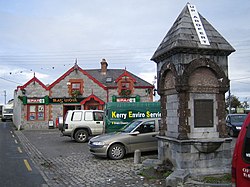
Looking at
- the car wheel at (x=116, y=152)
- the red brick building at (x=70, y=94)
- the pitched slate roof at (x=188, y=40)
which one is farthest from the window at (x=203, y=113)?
the red brick building at (x=70, y=94)

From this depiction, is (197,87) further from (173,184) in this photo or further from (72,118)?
(72,118)

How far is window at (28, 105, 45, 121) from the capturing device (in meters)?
31.9

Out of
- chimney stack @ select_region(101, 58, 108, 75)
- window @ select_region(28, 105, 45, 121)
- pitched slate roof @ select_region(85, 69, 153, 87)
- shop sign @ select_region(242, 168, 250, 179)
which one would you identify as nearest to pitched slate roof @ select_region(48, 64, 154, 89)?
pitched slate roof @ select_region(85, 69, 153, 87)

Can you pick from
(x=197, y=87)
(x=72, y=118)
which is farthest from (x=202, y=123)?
(x=72, y=118)

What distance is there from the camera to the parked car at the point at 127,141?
1139 centimetres

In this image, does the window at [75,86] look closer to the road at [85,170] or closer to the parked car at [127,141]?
the road at [85,170]

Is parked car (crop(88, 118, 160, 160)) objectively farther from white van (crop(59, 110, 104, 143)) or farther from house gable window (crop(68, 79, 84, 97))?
house gable window (crop(68, 79, 84, 97))

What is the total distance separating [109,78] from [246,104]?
183 ft

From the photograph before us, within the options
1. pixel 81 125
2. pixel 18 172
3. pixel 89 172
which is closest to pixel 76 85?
pixel 81 125

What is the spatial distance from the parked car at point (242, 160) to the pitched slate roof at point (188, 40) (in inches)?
189

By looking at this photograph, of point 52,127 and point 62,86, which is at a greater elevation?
point 62,86

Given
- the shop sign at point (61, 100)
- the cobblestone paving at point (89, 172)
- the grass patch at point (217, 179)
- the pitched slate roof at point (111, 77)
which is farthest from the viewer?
the pitched slate roof at point (111, 77)

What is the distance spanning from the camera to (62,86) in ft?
107

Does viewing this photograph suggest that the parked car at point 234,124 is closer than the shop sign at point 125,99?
Yes
